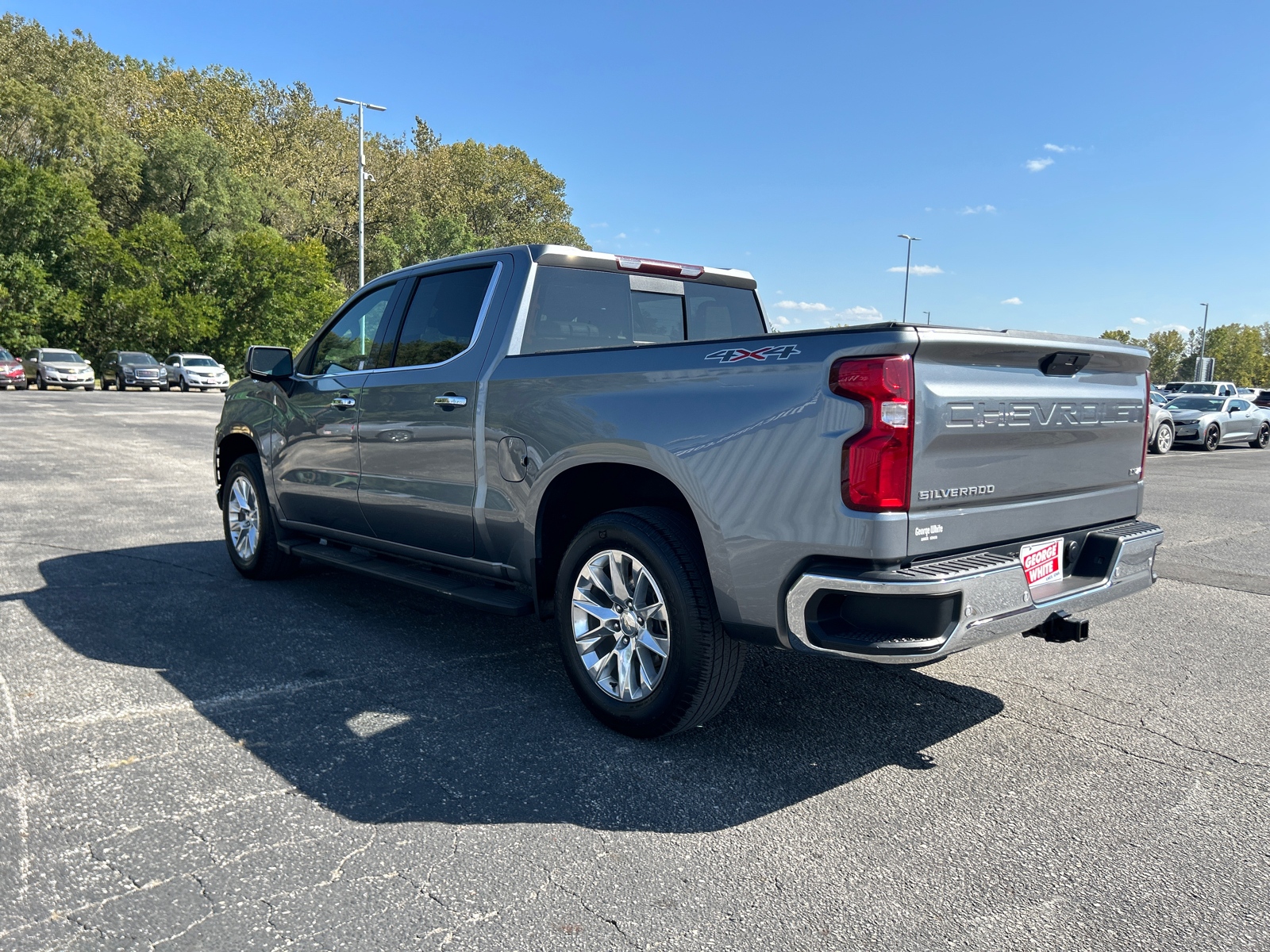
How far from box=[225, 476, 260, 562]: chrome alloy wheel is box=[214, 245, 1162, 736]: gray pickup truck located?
1213 mm

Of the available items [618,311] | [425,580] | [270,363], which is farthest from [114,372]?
[618,311]

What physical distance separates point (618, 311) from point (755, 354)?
173 cm

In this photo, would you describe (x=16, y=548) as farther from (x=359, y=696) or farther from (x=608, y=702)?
(x=608, y=702)

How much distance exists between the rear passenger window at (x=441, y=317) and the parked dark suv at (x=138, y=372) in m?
39.6

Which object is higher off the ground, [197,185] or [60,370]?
[197,185]

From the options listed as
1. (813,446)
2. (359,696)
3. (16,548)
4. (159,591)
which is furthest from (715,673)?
A: (16,548)

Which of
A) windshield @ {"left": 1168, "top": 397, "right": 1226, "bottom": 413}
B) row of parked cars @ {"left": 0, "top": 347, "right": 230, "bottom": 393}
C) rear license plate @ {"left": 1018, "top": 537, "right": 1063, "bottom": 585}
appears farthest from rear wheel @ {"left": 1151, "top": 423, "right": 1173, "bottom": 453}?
row of parked cars @ {"left": 0, "top": 347, "right": 230, "bottom": 393}

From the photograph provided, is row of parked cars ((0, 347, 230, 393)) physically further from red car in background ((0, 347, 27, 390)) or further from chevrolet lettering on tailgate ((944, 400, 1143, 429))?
chevrolet lettering on tailgate ((944, 400, 1143, 429))

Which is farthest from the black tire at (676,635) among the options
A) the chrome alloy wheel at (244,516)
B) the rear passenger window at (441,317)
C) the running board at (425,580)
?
the chrome alloy wheel at (244,516)

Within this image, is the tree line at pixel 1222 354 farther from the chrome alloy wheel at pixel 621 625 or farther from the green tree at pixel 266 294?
the chrome alloy wheel at pixel 621 625

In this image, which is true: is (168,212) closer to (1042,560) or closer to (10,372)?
(10,372)

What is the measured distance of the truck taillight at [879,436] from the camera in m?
2.95

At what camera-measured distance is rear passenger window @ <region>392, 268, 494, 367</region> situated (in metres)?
4.68

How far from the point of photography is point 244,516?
21.3ft
